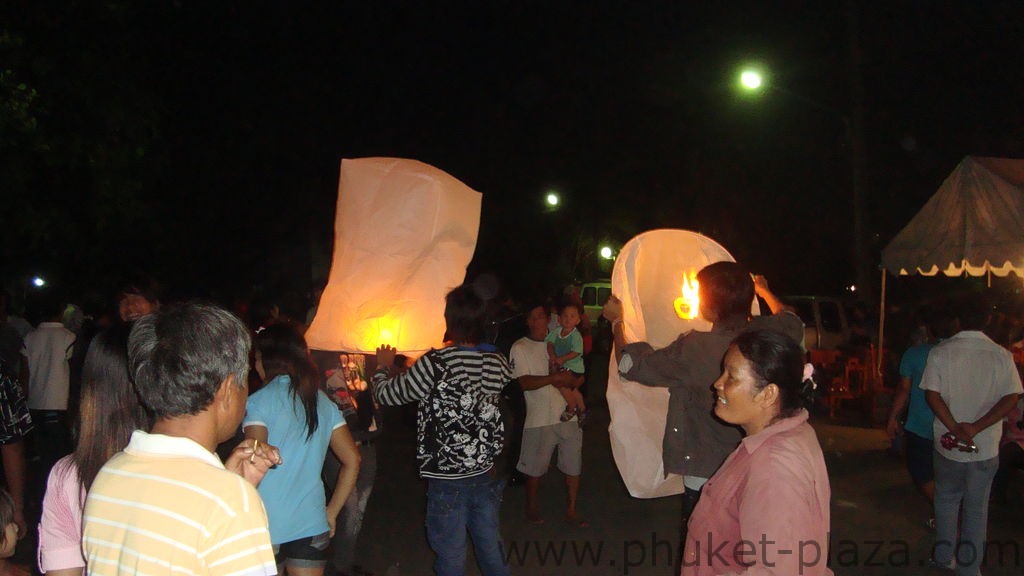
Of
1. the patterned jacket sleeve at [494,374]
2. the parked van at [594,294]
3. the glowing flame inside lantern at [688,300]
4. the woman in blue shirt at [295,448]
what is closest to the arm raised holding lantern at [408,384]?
the patterned jacket sleeve at [494,374]

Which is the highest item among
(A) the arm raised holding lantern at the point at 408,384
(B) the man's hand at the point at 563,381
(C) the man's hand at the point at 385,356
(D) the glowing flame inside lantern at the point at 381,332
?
(D) the glowing flame inside lantern at the point at 381,332

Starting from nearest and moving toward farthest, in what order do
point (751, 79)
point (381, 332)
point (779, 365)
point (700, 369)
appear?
1. point (779, 365)
2. point (700, 369)
3. point (381, 332)
4. point (751, 79)

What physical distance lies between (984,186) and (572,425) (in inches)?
210

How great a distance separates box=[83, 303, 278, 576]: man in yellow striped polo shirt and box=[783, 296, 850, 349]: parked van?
1666 cm

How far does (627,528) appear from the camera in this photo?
7090 mm

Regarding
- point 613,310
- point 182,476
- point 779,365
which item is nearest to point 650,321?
point 613,310

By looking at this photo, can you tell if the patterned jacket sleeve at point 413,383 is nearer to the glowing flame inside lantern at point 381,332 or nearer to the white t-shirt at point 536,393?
the glowing flame inside lantern at point 381,332

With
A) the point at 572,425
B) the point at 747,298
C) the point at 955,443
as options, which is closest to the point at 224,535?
the point at 747,298

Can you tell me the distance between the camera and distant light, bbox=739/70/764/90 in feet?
42.4

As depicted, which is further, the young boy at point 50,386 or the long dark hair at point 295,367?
the young boy at point 50,386

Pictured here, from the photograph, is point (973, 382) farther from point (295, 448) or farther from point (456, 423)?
point (295, 448)

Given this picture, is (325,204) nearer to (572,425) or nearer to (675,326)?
(572,425)

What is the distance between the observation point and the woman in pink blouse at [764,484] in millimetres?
2438

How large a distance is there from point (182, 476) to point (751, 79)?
41.3ft
